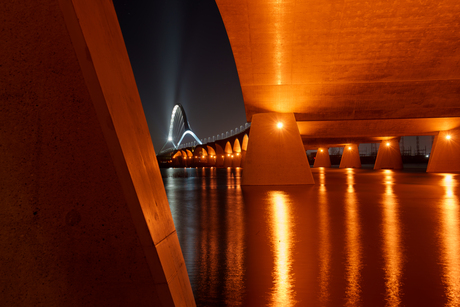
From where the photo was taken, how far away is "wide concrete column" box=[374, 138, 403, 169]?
41688 millimetres

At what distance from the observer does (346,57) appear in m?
13.9

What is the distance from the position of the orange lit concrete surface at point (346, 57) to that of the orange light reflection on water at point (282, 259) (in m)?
6.82

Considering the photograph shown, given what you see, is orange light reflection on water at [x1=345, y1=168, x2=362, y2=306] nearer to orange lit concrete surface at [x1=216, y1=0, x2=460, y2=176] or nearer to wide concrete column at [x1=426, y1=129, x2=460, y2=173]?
orange lit concrete surface at [x1=216, y1=0, x2=460, y2=176]

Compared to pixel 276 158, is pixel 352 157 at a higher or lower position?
lower

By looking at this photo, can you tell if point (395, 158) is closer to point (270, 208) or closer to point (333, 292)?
point (270, 208)

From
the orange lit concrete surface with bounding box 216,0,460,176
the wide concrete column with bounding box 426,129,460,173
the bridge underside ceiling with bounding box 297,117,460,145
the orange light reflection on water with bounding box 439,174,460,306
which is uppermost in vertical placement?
the orange lit concrete surface with bounding box 216,0,460,176

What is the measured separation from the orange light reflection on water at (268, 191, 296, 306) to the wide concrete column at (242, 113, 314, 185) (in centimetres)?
830

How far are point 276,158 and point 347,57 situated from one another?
209 inches

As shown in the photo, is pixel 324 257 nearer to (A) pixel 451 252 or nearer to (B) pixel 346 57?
(A) pixel 451 252

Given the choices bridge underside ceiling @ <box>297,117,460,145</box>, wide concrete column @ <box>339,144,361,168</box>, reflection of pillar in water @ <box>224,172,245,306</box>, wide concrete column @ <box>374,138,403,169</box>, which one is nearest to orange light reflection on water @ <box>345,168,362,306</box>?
reflection of pillar in water @ <box>224,172,245,306</box>

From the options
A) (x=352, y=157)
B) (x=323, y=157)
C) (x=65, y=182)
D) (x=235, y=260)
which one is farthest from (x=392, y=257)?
(x=323, y=157)

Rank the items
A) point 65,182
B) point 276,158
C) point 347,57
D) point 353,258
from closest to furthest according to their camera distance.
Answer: point 65,182, point 353,258, point 347,57, point 276,158

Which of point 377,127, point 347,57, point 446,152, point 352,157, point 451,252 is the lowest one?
point 451,252

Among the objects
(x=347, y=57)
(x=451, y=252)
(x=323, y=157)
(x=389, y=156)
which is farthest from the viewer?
(x=323, y=157)
